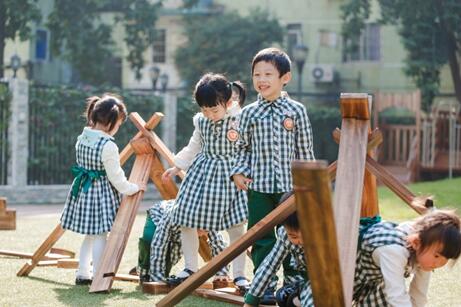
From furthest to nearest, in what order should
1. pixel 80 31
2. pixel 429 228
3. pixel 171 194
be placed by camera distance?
pixel 80 31
pixel 171 194
pixel 429 228

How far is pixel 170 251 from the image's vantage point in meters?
6.43

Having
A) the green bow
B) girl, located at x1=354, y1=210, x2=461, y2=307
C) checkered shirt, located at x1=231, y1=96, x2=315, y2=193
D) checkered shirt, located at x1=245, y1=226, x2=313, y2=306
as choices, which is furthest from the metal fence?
Result: girl, located at x1=354, y1=210, x2=461, y2=307

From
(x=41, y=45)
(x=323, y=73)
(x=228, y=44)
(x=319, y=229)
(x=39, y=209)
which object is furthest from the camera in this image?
(x=41, y=45)

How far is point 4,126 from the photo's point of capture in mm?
18250

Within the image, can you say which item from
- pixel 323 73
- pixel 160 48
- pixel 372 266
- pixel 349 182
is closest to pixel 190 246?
pixel 372 266

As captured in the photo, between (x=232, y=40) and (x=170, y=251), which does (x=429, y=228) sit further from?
(x=232, y=40)

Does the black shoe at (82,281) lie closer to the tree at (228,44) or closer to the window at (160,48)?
the tree at (228,44)

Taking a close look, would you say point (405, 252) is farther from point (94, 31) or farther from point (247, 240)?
point (94, 31)

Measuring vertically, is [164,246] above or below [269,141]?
below

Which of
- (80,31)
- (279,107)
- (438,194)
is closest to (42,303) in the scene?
(279,107)

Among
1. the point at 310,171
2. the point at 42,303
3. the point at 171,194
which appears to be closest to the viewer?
the point at 310,171

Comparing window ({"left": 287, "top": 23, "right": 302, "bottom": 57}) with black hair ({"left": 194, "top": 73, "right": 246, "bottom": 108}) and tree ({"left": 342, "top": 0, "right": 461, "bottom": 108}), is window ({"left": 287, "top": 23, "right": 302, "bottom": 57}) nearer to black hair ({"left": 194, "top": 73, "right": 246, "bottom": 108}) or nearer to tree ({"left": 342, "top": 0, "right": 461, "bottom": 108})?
tree ({"left": 342, "top": 0, "right": 461, "bottom": 108})

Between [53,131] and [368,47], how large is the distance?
15.5m

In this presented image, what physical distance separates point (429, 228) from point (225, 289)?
7.22ft
